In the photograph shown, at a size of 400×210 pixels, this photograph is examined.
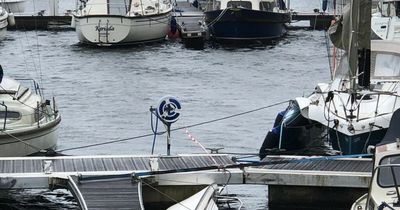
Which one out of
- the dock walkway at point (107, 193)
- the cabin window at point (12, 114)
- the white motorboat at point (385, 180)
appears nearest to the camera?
the white motorboat at point (385, 180)

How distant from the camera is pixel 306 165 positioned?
2084cm

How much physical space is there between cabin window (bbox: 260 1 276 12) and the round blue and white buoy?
38408 millimetres

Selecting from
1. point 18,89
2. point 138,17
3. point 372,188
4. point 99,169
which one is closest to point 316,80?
point 138,17

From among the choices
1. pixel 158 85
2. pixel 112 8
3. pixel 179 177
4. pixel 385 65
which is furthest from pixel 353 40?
pixel 112 8

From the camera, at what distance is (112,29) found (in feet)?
177

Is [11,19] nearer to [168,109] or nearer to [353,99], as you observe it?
[353,99]

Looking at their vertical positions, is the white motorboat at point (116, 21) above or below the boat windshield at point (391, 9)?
below

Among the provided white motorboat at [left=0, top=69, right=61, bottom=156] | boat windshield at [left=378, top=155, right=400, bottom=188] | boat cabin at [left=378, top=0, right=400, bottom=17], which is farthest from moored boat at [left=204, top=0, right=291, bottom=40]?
boat windshield at [left=378, top=155, right=400, bottom=188]

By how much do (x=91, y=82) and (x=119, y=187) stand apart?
2382 cm

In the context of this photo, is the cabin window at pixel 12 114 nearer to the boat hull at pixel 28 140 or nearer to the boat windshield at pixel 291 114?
the boat hull at pixel 28 140

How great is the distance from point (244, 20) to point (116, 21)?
291 inches

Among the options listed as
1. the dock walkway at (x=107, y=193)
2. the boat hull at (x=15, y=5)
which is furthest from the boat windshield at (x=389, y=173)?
the boat hull at (x=15, y=5)

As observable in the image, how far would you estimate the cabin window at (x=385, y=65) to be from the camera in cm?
2720

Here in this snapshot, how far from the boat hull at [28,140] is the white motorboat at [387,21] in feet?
68.1
